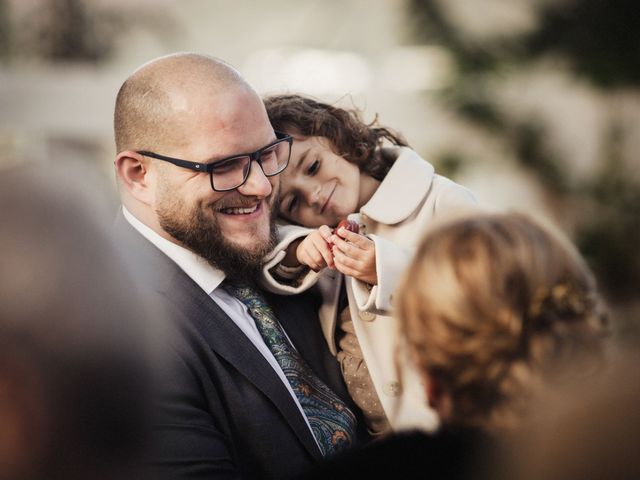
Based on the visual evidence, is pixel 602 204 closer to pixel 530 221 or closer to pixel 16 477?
pixel 530 221

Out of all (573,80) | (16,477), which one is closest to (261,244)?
(16,477)

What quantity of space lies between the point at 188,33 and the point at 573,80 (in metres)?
4.03

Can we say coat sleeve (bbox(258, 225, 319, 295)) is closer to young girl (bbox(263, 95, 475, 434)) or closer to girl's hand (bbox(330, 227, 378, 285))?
young girl (bbox(263, 95, 475, 434))

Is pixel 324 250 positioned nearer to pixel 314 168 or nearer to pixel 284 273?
pixel 284 273

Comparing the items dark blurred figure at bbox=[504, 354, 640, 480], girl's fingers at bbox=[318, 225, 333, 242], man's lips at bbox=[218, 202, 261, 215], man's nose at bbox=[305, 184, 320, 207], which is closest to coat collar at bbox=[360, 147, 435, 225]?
man's nose at bbox=[305, 184, 320, 207]

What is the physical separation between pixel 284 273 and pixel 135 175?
51 centimetres

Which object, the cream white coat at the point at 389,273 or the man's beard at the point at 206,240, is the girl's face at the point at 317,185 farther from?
the man's beard at the point at 206,240

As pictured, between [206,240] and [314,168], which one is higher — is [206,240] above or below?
below

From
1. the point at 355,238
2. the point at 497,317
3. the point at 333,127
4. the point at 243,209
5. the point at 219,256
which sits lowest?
the point at 219,256

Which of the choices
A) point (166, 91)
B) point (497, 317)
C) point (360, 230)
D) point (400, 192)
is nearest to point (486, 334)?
point (497, 317)

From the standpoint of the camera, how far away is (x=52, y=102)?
711 centimetres

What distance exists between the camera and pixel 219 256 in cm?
196

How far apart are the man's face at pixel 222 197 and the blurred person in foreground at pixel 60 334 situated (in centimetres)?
111

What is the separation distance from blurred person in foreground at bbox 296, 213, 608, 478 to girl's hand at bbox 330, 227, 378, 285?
57cm
